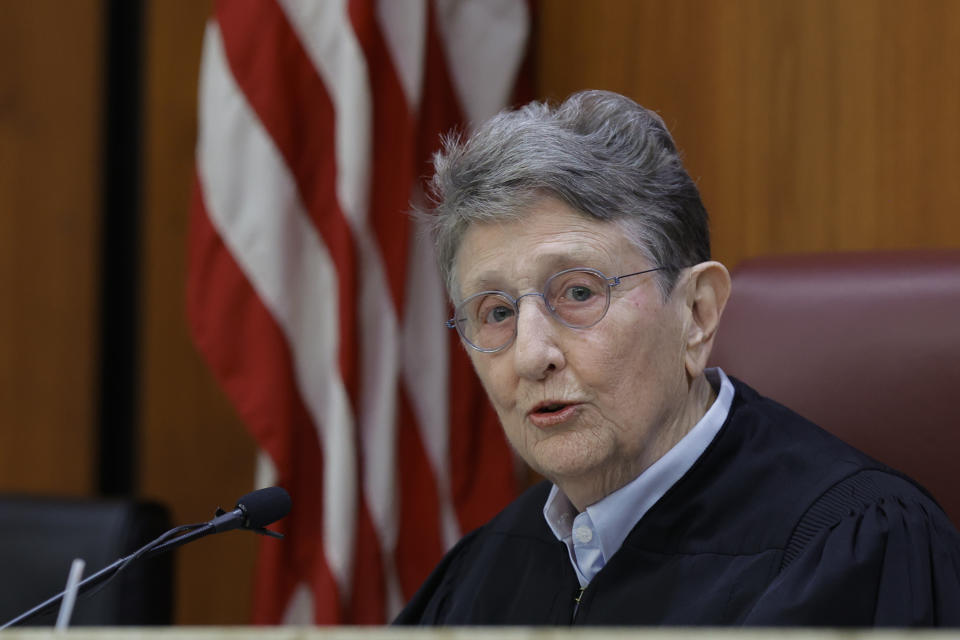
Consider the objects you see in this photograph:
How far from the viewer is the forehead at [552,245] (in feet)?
4.67

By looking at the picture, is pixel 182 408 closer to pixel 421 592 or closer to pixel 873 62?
pixel 421 592

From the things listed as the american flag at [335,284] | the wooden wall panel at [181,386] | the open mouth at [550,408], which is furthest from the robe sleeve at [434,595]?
the wooden wall panel at [181,386]

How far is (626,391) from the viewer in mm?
1422

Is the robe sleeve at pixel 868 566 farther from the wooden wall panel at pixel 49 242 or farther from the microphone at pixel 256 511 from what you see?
the wooden wall panel at pixel 49 242

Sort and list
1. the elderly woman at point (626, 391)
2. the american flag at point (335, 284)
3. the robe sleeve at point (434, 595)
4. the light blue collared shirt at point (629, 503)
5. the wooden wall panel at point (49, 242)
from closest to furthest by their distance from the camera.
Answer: the elderly woman at point (626, 391) → the light blue collared shirt at point (629, 503) → the robe sleeve at point (434, 595) → the american flag at point (335, 284) → the wooden wall panel at point (49, 242)

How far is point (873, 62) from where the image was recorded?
215 cm

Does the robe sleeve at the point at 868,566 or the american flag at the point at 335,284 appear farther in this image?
the american flag at the point at 335,284

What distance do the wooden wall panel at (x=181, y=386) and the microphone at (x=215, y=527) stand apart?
1721 mm

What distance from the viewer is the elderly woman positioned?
1.34m

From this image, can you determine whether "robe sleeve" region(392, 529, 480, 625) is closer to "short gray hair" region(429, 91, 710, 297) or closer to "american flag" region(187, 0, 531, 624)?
"short gray hair" region(429, 91, 710, 297)

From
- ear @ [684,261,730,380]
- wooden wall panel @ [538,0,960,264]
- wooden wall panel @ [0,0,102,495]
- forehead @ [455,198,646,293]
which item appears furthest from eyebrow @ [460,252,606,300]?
wooden wall panel @ [0,0,102,495]

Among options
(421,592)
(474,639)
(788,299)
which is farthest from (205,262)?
(474,639)

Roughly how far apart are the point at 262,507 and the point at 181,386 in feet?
6.06

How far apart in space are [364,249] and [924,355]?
1381 millimetres
